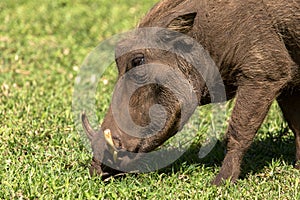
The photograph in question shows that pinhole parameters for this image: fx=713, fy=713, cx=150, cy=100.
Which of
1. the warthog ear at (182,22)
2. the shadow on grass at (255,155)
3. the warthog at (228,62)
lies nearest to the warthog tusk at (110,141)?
the warthog at (228,62)

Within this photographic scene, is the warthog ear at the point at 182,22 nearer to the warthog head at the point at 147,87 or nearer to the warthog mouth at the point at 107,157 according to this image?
the warthog head at the point at 147,87

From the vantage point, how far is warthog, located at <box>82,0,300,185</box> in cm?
432

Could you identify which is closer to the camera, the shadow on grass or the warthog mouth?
the warthog mouth

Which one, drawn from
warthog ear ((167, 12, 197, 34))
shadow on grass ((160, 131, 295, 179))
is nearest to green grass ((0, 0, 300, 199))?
shadow on grass ((160, 131, 295, 179))

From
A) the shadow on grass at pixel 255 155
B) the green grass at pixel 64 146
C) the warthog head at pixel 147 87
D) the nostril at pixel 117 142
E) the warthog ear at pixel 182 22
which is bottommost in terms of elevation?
the shadow on grass at pixel 255 155

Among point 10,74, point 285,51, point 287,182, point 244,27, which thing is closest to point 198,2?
point 244,27

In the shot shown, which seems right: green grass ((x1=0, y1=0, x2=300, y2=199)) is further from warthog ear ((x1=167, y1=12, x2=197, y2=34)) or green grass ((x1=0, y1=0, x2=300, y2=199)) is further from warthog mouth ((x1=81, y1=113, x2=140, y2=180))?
warthog ear ((x1=167, y1=12, x2=197, y2=34))

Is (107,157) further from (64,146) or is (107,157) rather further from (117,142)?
(64,146)

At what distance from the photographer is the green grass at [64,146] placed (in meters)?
4.34

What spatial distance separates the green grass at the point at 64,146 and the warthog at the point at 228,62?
0.72 feet

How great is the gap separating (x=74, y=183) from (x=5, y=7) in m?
5.29

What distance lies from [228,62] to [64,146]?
4.79ft

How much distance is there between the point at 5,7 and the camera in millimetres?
9203

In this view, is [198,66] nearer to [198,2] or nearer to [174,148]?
[198,2]
